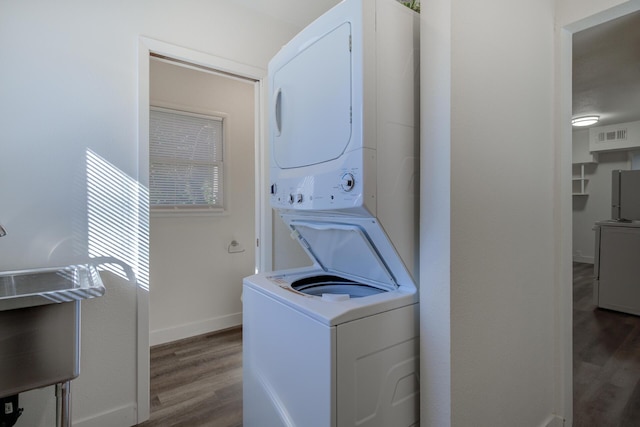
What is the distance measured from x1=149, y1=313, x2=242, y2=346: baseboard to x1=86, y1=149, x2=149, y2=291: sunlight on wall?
4.12 feet

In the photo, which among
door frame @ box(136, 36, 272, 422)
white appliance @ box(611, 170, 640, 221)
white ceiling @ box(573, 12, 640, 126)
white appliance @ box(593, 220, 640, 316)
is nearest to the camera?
door frame @ box(136, 36, 272, 422)

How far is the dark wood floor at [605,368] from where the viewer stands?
190cm

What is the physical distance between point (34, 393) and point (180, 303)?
4.69 ft

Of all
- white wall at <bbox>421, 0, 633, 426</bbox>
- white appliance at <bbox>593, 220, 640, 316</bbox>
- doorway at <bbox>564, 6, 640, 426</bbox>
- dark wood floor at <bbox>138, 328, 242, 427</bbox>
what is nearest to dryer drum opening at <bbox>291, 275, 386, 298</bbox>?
white wall at <bbox>421, 0, 633, 426</bbox>

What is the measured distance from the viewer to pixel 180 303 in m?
2.99

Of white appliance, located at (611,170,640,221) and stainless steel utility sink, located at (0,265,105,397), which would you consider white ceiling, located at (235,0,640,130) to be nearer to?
white appliance, located at (611,170,640,221)

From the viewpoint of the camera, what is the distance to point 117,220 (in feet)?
5.83

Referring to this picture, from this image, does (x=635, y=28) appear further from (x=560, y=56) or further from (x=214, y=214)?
(x=214, y=214)

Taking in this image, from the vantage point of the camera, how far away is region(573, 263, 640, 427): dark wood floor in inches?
74.7

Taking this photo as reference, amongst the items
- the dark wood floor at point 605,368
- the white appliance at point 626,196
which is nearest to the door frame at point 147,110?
the dark wood floor at point 605,368

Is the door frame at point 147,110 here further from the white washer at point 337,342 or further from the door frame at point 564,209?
the door frame at point 564,209

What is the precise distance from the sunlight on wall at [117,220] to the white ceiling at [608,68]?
11.2 feet

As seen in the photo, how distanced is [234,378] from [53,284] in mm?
1313

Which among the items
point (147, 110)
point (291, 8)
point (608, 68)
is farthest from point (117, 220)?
point (608, 68)
